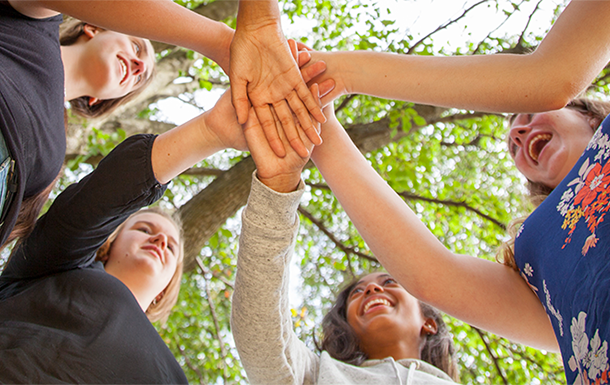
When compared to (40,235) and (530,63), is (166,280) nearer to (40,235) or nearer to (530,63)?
(40,235)

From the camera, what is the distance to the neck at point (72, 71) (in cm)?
202

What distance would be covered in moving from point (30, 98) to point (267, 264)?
92 cm

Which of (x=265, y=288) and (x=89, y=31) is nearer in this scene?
(x=265, y=288)

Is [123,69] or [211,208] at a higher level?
[123,69]

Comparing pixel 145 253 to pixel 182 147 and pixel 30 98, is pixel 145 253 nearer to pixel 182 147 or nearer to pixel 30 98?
pixel 182 147

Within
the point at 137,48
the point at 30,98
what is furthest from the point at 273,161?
the point at 137,48

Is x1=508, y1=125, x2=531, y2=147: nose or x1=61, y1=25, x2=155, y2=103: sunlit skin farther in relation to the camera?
x1=508, y1=125, x2=531, y2=147: nose

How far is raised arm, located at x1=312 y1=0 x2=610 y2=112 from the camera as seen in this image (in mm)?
1327

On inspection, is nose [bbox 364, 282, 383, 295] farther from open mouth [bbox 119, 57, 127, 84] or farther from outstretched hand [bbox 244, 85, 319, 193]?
open mouth [bbox 119, 57, 127, 84]

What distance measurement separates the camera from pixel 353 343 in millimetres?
2428

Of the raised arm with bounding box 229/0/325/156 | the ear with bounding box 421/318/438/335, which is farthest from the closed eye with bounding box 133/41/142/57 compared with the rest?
the ear with bounding box 421/318/438/335

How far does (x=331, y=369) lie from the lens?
187cm

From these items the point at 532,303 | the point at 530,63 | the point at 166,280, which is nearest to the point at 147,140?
the point at 166,280

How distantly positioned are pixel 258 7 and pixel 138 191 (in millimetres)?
780
